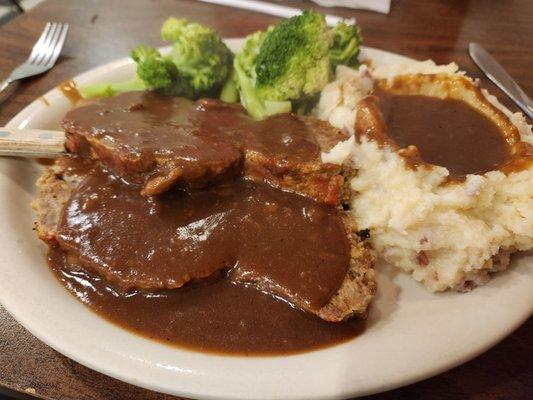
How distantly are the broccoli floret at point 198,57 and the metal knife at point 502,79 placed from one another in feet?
7.01

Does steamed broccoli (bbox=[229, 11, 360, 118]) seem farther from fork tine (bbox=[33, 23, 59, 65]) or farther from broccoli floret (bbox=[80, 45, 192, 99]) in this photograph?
fork tine (bbox=[33, 23, 59, 65])

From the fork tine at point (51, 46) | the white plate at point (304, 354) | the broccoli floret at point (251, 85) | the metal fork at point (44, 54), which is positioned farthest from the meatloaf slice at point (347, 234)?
the fork tine at point (51, 46)

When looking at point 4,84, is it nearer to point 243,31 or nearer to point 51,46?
point 51,46

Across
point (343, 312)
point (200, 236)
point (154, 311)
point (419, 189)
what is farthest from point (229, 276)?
→ point (419, 189)

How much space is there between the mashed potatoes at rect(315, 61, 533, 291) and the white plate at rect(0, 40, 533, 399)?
115 millimetres

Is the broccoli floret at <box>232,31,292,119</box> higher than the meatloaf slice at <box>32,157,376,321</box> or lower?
higher

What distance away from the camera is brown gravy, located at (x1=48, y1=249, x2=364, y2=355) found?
1.89 metres

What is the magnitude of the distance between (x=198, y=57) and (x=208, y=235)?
153cm

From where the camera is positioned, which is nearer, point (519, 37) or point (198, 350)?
point (198, 350)

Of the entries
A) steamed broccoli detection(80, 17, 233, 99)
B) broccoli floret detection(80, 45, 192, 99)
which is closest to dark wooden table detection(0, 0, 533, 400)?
broccoli floret detection(80, 45, 192, 99)

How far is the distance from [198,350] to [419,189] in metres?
1.31

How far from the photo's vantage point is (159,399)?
6.29 feet

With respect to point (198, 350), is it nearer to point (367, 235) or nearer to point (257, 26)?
point (367, 235)

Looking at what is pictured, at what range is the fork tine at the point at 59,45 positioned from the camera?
3853 millimetres
